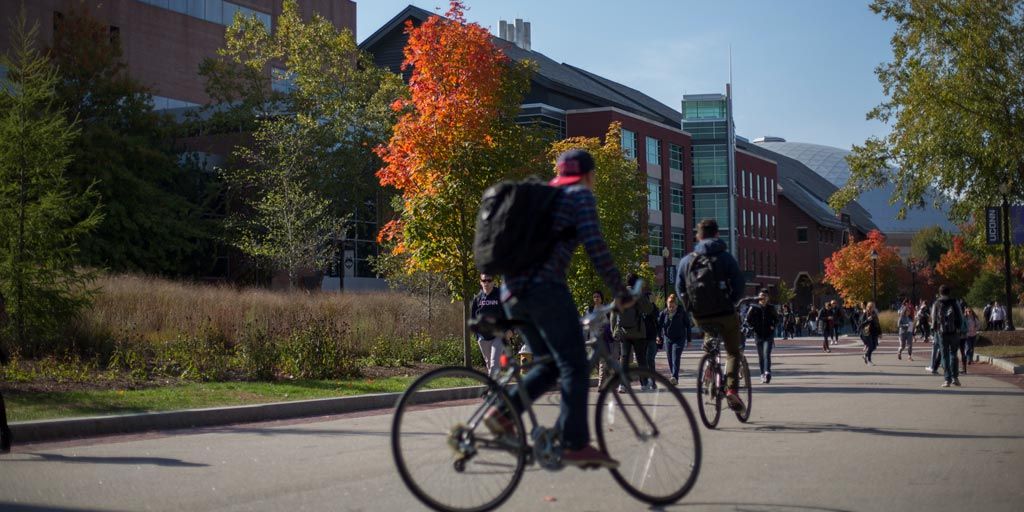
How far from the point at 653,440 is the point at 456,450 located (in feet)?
3.97

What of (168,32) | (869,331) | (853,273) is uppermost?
(168,32)

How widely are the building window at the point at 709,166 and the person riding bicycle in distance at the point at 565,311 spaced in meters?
79.9

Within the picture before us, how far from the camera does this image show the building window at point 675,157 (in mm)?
80500

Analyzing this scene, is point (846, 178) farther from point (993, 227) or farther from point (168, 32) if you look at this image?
point (993, 227)

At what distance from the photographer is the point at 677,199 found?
82125mm

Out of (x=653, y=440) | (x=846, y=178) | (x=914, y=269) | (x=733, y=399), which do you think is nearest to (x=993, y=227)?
(x=733, y=399)

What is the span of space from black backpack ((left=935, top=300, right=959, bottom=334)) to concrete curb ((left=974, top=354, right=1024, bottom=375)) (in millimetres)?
6294

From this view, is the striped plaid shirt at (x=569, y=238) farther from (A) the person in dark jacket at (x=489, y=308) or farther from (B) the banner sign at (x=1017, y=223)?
(B) the banner sign at (x=1017, y=223)

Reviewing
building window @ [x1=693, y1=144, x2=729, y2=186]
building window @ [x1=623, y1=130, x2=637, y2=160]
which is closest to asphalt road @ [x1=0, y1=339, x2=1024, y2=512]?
building window @ [x1=623, y1=130, x2=637, y2=160]

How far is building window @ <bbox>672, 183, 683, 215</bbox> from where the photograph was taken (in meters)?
81.6

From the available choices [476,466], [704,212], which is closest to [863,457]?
[476,466]

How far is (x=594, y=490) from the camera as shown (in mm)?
7762

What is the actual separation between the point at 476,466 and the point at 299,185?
134 ft

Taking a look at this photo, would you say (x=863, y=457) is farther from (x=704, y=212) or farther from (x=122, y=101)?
(x=704, y=212)
